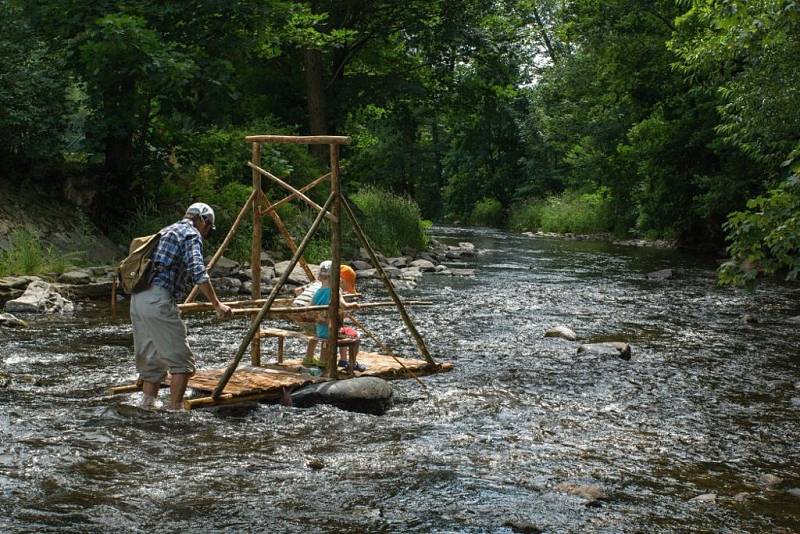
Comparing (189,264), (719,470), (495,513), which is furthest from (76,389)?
(719,470)

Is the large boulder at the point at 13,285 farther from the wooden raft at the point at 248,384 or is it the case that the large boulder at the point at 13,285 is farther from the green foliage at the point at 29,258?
the wooden raft at the point at 248,384

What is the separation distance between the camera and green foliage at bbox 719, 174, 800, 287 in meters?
8.91

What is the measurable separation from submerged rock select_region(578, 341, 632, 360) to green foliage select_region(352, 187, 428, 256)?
1339 cm

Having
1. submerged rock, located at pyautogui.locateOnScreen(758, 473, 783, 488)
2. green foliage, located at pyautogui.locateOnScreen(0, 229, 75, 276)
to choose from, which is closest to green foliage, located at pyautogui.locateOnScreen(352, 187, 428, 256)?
green foliage, located at pyautogui.locateOnScreen(0, 229, 75, 276)

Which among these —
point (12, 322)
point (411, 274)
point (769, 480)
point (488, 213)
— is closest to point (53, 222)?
point (12, 322)

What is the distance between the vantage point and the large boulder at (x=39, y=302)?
1458cm

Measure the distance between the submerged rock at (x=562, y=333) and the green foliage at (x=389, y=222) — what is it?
473 inches

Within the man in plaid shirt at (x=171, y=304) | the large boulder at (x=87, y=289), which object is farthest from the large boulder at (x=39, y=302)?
the man in plaid shirt at (x=171, y=304)

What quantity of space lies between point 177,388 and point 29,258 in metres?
9.36

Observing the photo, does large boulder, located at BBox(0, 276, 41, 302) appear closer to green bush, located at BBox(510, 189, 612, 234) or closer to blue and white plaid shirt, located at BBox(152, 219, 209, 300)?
blue and white plaid shirt, located at BBox(152, 219, 209, 300)

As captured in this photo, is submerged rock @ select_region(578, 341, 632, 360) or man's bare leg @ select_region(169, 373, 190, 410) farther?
submerged rock @ select_region(578, 341, 632, 360)

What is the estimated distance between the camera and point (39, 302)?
14.8 m

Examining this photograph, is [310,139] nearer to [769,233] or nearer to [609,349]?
[769,233]

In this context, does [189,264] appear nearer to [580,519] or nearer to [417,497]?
[417,497]
